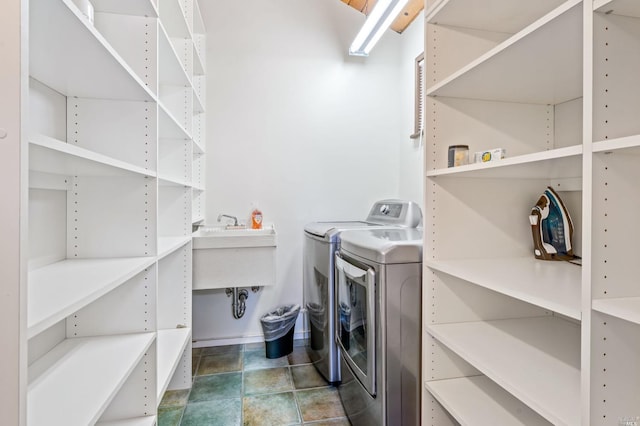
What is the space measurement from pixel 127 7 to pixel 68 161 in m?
0.70

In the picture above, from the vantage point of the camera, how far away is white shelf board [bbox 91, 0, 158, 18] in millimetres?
1184

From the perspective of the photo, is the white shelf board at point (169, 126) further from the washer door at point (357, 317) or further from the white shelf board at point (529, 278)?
the white shelf board at point (529, 278)

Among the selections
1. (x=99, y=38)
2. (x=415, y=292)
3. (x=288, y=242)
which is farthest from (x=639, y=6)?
(x=288, y=242)

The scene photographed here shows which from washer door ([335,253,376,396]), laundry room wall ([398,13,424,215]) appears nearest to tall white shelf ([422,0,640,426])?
washer door ([335,253,376,396])

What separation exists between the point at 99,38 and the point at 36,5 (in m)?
0.15

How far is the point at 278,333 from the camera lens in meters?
2.44

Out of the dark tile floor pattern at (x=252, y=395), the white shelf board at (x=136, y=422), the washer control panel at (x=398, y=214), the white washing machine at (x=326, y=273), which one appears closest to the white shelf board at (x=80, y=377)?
the white shelf board at (x=136, y=422)

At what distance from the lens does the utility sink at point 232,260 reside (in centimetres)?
216

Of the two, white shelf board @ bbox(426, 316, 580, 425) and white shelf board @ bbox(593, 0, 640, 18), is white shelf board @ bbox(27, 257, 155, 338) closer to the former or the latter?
white shelf board @ bbox(426, 316, 580, 425)

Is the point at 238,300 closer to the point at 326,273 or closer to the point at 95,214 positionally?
the point at 326,273

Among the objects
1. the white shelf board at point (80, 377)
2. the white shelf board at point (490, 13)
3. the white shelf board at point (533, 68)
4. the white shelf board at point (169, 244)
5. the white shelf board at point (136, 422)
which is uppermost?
the white shelf board at point (490, 13)

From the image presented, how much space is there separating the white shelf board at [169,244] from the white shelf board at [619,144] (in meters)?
1.47

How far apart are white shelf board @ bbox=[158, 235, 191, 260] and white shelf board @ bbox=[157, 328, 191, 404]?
1.88 ft

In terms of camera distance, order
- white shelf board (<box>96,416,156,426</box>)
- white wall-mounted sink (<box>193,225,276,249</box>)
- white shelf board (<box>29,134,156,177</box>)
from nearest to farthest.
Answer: white shelf board (<box>29,134,156,177</box>) → white shelf board (<box>96,416,156,426</box>) → white wall-mounted sink (<box>193,225,276,249</box>)
